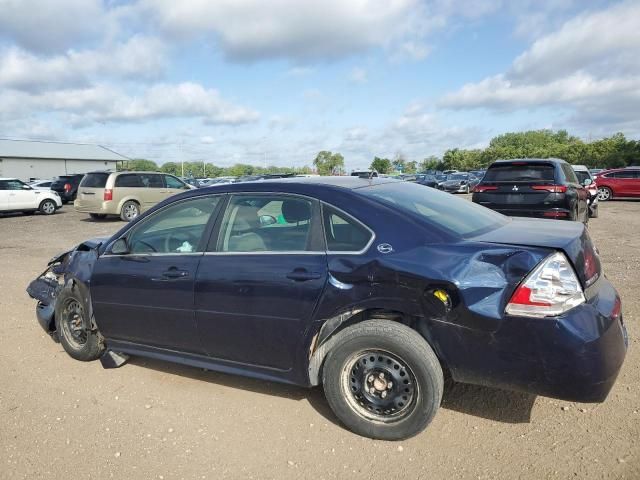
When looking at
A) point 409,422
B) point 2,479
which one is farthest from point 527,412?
point 2,479

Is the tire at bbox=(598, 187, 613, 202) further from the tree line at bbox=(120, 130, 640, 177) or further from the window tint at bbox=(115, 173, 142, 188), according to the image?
the window tint at bbox=(115, 173, 142, 188)

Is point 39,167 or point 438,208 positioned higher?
point 438,208

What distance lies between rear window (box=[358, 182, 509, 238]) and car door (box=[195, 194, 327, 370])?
0.54 meters

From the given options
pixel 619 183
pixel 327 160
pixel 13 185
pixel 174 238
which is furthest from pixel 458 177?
pixel 327 160

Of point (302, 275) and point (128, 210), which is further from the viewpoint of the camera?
point (128, 210)

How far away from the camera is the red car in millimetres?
20906

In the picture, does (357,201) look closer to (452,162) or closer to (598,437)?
(598,437)

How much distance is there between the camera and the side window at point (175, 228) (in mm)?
3688

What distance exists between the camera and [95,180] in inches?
652

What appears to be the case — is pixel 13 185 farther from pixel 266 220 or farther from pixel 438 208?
pixel 438 208

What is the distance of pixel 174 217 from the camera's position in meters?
3.88

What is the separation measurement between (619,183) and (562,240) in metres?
21.8

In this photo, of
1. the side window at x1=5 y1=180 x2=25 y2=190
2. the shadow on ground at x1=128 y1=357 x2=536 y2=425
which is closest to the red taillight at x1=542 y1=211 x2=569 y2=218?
the shadow on ground at x1=128 y1=357 x2=536 y2=425

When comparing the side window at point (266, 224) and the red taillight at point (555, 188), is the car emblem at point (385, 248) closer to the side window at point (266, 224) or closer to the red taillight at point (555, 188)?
the side window at point (266, 224)
